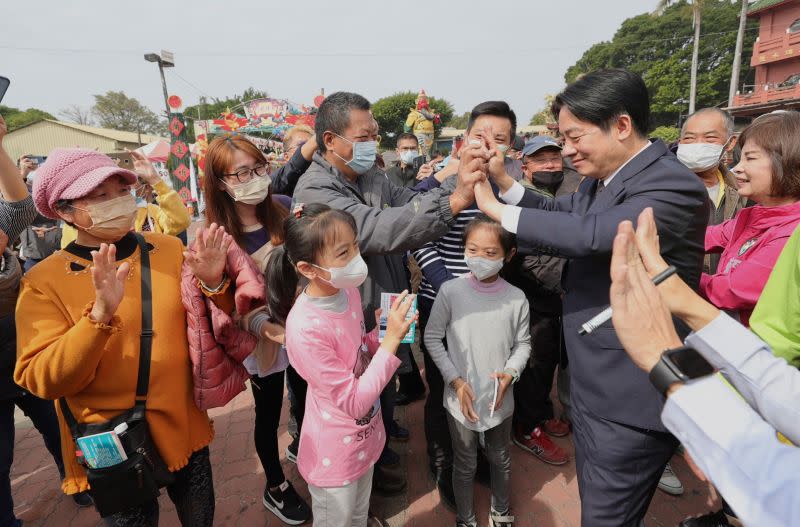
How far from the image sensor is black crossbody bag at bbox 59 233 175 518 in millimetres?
1435

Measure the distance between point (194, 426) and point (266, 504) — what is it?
1040mm

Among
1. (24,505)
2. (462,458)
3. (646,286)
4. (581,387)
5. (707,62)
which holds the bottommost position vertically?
(24,505)

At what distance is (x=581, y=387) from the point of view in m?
1.70

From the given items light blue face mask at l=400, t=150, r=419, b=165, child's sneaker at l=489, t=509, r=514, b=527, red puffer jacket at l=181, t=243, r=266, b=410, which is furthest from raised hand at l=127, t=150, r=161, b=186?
light blue face mask at l=400, t=150, r=419, b=165

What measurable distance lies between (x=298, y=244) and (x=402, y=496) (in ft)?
6.01

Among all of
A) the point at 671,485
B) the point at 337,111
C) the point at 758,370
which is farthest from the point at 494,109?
the point at 671,485

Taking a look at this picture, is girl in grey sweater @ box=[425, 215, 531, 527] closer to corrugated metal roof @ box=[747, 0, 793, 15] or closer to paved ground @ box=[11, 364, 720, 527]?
paved ground @ box=[11, 364, 720, 527]

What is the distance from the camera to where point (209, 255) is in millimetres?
1643

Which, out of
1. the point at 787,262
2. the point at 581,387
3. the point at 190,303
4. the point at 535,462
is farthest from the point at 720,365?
the point at 535,462

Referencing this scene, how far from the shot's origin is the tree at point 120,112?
48719mm

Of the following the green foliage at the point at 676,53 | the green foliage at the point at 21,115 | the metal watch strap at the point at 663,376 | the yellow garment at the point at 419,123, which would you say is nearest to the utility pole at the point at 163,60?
the yellow garment at the point at 419,123

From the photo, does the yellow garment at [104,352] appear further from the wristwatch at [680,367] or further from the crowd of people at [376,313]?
the wristwatch at [680,367]

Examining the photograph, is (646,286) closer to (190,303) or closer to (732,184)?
(190,303)

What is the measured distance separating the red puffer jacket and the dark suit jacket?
1.23 m
